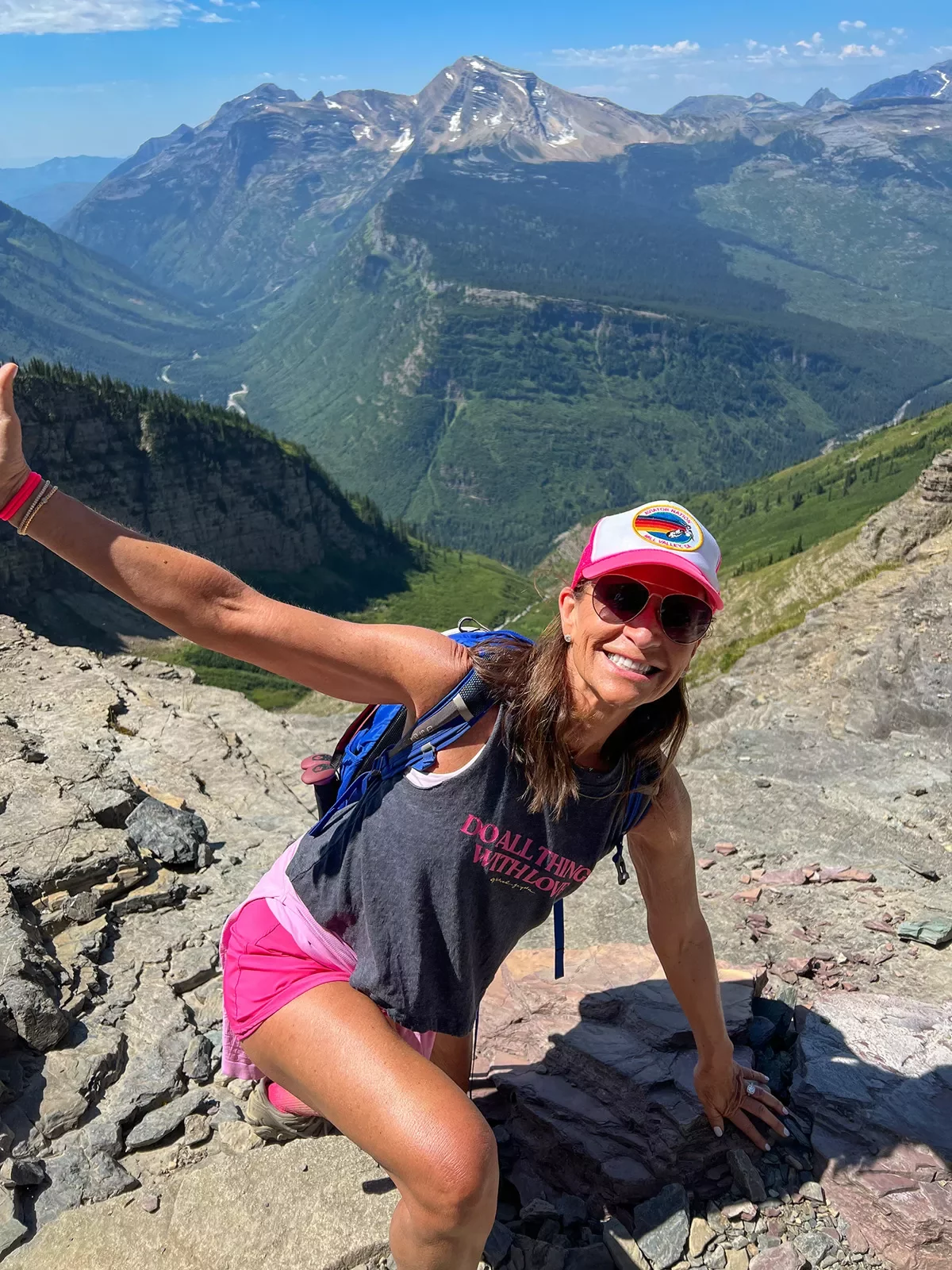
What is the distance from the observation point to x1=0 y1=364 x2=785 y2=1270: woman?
5.00 meters

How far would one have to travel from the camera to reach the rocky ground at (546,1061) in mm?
6215

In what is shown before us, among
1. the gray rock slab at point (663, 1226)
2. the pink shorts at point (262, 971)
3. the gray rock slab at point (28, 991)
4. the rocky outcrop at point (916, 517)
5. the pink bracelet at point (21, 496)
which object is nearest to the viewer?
the pink bracelet at point (21, 496)

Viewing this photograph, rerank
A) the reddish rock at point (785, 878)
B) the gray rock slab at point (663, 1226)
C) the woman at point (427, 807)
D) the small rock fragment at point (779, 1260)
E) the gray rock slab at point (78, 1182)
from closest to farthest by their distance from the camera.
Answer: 1. the woman at point (427, 807)
2. the small rock fragment at point (779, 1260)
3. the gray rock slab at point (663, 1226)
4. the gray rock slab at point (78, 1182)
5. the reddish rock at point (785, 878)

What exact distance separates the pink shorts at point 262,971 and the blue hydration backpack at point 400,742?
27.1 inches

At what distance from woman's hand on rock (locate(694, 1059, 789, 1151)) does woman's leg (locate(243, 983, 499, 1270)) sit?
241 cm

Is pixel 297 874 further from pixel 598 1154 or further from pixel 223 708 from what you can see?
pixel 223 708

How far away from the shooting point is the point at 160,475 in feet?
540

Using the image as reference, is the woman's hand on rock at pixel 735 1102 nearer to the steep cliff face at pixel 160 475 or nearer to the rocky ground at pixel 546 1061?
the rocky ground at pixel 546 1061

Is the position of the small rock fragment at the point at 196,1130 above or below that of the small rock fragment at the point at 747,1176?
below

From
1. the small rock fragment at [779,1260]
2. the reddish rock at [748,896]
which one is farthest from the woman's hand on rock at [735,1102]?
the reddish rock at [748,896]

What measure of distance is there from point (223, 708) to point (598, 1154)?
19.0m

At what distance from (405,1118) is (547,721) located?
223cm

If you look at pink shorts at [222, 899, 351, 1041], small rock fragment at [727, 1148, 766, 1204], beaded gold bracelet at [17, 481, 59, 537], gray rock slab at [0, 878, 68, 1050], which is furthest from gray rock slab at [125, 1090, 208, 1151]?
beaded gold bracelet at [17, 481, 59, 537]

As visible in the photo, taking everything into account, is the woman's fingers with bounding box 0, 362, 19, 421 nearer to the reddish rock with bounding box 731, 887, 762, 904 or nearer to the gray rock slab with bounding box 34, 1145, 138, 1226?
the gray rock slab with bounding box 34, 1145, 138, 1226
